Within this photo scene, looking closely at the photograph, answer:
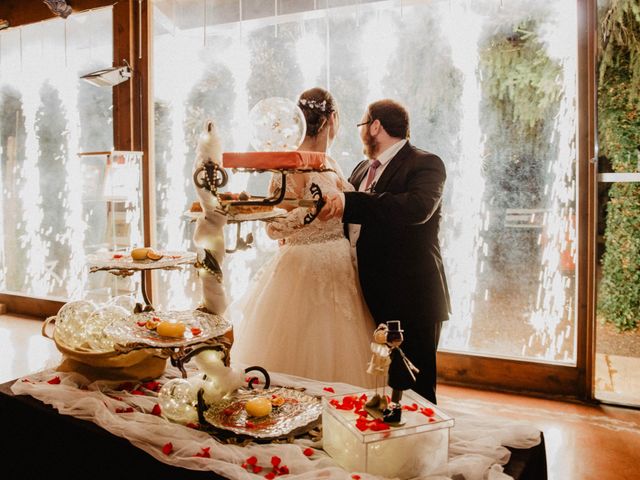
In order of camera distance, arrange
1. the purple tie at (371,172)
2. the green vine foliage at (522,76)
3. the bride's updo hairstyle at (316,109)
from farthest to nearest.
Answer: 1. the green vine foliage at (522,76)
2. the purple tie at (371,172)
3. the bride's updo hairstyle at (316,109)

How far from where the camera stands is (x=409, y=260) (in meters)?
2.35

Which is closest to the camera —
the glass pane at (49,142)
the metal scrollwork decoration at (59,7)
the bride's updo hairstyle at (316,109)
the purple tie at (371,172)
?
the bride's updo hairstyle at (316,109)

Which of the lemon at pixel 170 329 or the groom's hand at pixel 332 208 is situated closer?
the lemon at pixel 170 329

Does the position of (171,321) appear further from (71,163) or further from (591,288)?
(71,163)

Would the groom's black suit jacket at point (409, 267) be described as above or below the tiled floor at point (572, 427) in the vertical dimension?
above

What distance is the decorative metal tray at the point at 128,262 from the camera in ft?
5.50

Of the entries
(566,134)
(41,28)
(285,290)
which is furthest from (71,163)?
(566,134)

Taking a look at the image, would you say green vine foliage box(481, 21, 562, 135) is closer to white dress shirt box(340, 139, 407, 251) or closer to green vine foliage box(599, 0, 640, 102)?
green vine foliage box(599, 0, 640, 102)

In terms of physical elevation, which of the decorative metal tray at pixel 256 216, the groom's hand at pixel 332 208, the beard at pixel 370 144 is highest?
the beard at pixel 370 144

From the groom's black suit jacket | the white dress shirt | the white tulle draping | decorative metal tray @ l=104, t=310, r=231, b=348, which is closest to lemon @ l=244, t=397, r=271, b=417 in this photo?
the white tulle draping

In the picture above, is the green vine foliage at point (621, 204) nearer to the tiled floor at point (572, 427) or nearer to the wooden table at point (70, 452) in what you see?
the tiled floor at point (572, 427)

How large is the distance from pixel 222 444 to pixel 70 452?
1.85 feet

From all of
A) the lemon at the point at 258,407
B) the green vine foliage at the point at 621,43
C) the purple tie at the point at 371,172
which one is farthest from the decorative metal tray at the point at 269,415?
the green vine foliage at the point at 621,43

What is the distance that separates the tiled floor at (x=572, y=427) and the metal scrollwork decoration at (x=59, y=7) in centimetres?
293
